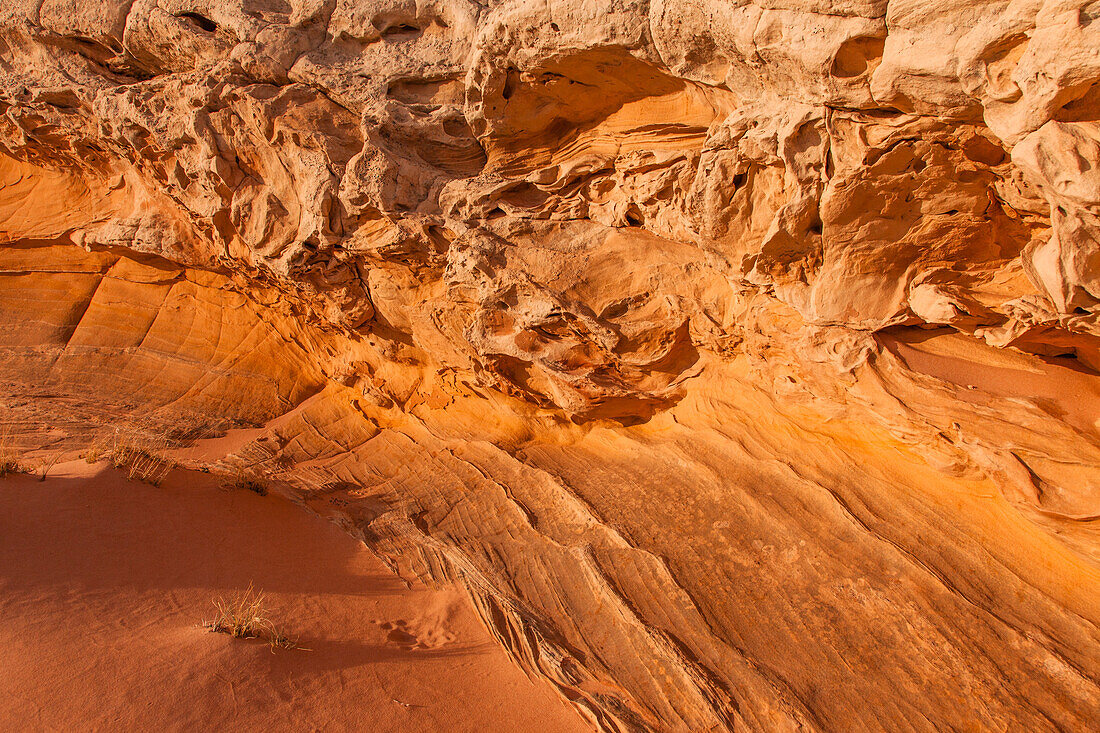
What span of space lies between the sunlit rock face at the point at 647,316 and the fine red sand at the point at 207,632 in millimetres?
348

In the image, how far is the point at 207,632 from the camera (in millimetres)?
2957

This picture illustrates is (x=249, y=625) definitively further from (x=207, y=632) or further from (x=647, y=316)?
(x=647, y=316)

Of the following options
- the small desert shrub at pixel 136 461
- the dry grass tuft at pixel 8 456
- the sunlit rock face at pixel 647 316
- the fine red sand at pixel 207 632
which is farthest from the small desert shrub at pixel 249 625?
the dry grass tuft at pixel 8 456

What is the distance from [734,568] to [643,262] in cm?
221

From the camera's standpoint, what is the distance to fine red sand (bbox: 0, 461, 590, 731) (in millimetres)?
2547

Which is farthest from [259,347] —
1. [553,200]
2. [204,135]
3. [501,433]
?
[553,200]

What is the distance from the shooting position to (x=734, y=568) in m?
3.55

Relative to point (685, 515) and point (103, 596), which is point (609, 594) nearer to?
point (685, 515)

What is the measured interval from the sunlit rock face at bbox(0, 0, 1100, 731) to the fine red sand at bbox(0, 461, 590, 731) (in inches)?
13.7

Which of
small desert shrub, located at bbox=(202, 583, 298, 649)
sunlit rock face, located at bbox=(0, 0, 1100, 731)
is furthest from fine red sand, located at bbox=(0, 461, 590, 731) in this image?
sunlit rock face, located at bbox=(0, 0, 1100, 731)

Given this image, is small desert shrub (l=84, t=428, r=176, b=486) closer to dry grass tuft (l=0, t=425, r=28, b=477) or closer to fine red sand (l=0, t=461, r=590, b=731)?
fine red sand (l=0, t=461, r=590, b=731)

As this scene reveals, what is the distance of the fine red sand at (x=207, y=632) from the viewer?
2.55m

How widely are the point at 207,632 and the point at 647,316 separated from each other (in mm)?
3325

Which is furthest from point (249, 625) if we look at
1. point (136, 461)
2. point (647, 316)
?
point (647, 316)
